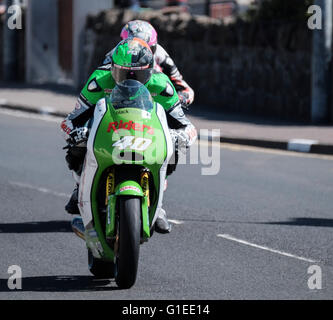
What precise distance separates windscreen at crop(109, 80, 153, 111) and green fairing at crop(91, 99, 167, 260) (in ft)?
0.14

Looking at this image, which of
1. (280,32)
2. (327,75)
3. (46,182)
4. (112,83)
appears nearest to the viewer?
(112,83)

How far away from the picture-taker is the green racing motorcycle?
19.3 feet

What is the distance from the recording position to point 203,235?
8.27 meters

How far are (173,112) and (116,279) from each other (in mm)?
1372

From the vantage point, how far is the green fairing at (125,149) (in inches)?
236

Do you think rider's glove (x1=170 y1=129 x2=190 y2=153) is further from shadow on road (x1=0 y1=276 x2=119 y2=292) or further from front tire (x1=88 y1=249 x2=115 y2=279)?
shadow on road (x1=0 y1=276 x2=119 y2=292)

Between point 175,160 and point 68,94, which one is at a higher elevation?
point 175,160

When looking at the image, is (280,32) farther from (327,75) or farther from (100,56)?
(100,56)

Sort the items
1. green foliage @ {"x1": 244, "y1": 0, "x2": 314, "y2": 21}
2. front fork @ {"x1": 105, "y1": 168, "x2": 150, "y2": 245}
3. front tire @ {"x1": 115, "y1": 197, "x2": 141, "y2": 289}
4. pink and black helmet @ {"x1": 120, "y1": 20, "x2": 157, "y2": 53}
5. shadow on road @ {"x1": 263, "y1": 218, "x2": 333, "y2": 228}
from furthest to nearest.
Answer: green foliage @ {"x1": 244, "y1": 0, "x2": 314, "y2": 21}, shadow on road @ {"x1": 263, "y1": 218, "x2": 333, "y2": 228}, pink and black helmet @ {"x1": 120, "y1": 20, "x2": 157, "y2": 53}, front fork @ {"x1": 105, "y1": 168, "x2": 150, "y2": 245}, front tire @ {"x1": 115, "y1": 197, "x2": 141, "y2": 289}

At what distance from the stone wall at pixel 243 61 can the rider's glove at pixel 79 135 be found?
441 inches

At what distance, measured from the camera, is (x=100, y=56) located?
22.3 m

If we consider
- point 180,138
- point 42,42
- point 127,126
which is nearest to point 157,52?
point 180,138

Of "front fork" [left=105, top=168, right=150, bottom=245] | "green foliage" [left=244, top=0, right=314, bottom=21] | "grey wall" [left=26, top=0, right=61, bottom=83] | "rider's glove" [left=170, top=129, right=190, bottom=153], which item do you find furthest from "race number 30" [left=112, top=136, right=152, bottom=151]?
"grey wall" [left=26, top=0, right=61, bottom=83]

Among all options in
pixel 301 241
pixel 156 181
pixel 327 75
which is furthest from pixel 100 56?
pixel 156 181
